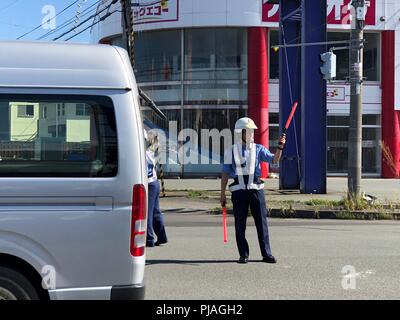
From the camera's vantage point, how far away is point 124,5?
1848 centimetres

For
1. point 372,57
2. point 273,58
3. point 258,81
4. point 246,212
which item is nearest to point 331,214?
point 246,212

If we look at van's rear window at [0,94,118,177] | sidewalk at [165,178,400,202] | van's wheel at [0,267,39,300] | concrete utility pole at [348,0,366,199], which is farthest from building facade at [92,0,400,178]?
van's wheel at [0,267,39,300]

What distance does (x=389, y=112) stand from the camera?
2566 cm

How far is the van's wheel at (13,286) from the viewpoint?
4102 millimetres

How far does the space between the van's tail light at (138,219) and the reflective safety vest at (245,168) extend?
338cm

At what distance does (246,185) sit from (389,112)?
20.0 meters

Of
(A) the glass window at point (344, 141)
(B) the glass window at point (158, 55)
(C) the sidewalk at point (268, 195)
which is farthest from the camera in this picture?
(A) the glass window at point (344, 141)

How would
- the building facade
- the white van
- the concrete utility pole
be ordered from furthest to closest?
the building facade, the concrete utility pole, the white van

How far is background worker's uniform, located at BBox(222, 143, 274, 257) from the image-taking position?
7.50 metres

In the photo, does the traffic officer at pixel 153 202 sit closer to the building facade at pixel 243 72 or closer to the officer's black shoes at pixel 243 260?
the officer's black shoes at pixel 243 260

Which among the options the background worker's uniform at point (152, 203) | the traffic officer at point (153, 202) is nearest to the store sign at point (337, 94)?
the traffic officer at point (153, 202)

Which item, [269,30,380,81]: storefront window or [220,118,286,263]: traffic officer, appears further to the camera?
[269,30,380,81]: storefront window

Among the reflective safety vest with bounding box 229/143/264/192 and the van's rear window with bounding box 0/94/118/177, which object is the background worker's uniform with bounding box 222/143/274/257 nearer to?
the reflective safety vest with bounding box 229/143/264/192

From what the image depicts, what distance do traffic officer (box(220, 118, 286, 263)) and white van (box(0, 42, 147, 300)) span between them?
329 centimetres
